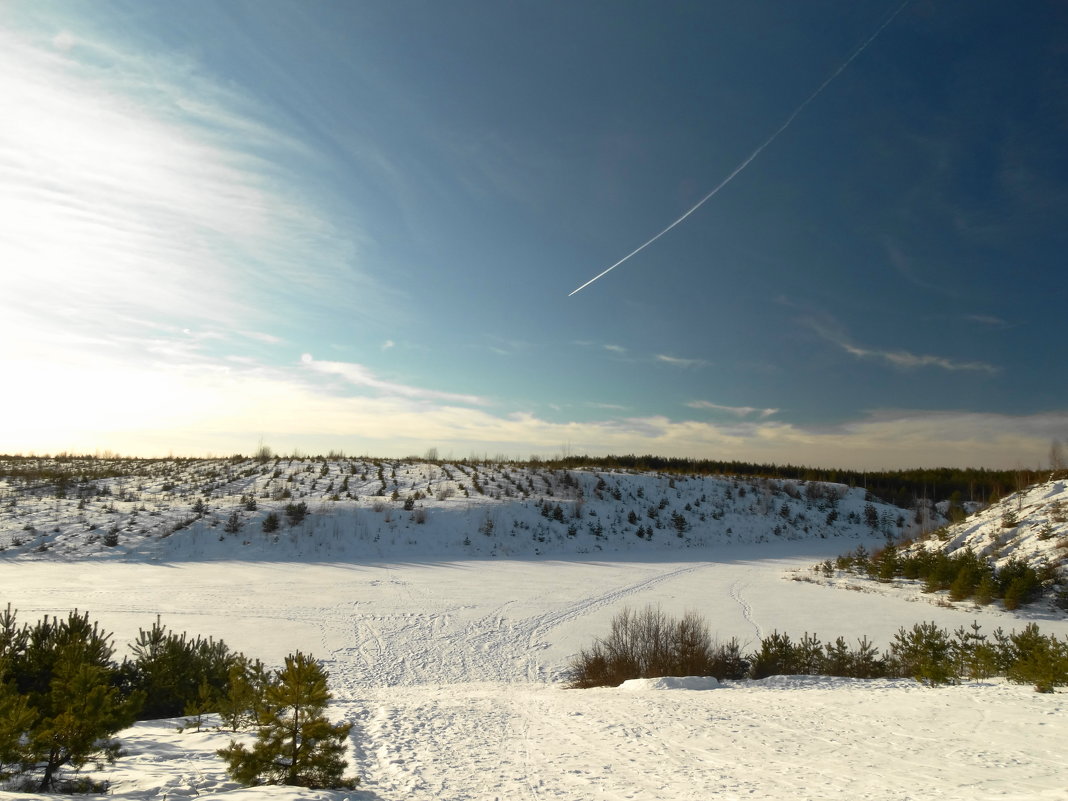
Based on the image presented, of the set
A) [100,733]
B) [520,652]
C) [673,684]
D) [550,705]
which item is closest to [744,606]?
[520,652]

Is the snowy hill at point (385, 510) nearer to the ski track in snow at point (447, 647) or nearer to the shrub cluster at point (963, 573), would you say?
the ski track in snow at point (447, 647)

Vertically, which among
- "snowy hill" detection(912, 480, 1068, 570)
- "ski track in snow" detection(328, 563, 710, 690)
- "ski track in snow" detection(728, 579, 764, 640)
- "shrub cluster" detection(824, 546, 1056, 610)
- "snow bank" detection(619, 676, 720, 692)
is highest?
"snowy hill" detection(912, 480, 1068, 570)

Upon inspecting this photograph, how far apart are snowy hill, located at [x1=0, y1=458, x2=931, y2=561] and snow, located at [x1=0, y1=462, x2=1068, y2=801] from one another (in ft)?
0.63

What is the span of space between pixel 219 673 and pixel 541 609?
8.43m

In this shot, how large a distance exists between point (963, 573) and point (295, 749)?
684 inches

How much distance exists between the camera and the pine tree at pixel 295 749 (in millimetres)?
4500

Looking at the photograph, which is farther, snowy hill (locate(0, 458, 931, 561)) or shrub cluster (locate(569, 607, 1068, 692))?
snowy hill (locate(0, 458, 931, 561))

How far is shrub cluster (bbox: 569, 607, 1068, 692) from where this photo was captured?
896cm

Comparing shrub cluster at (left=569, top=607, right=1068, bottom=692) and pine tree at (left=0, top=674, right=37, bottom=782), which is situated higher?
pine tree at (left=0, top=674, right=37, bottom=782)

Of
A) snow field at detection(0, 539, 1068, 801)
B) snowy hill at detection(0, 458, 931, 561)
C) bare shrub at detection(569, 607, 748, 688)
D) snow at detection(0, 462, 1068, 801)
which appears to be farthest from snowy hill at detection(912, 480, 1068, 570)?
bare shrub at detection(569, 607, 748, 688)

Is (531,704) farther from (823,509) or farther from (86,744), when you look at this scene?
(823,509)

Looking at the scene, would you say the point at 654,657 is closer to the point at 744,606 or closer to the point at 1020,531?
the point at 744,606

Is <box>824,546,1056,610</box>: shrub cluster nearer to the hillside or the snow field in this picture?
the hillside

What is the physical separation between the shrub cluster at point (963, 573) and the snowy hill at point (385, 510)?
9528mm
